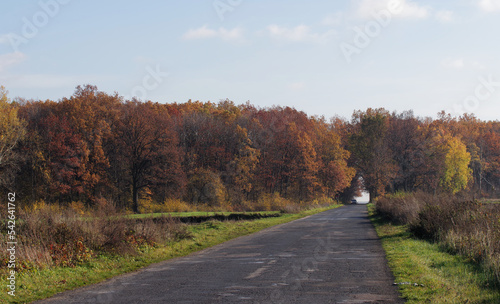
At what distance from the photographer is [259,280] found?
11570 millimetres

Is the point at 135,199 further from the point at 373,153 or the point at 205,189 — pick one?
the point at 373,153

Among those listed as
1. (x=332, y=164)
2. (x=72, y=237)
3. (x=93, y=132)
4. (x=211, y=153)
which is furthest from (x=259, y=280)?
(x=332, y=164)

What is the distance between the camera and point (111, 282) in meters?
11.9

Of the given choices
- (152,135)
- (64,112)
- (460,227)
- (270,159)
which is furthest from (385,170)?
(460,227)

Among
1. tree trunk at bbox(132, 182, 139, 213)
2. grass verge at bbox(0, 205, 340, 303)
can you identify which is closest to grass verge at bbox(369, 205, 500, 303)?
grass verge at bbox(0, 205, 340, 303)

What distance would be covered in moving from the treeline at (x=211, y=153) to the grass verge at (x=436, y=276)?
2692cm

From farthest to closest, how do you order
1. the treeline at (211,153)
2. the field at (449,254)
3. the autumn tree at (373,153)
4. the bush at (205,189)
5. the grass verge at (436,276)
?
the autumn tree at (373,153) < the bush at (205,189) < the treeline at (211,153) < the field at (449,254) < the grass verge at (436,276)

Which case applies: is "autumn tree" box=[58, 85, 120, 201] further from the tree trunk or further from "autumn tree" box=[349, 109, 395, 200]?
"autumn tree" box=[349, 109, 395, 200]

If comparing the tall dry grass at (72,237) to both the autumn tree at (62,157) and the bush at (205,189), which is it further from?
the bush at (205,189)

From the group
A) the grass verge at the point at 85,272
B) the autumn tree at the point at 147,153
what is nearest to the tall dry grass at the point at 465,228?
the grass verge at the point at 85,272

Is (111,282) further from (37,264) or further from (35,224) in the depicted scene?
(35,224)

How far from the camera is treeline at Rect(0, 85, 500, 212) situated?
60344mm

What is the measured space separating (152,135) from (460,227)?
53.0m

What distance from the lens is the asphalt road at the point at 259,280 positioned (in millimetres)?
9648
